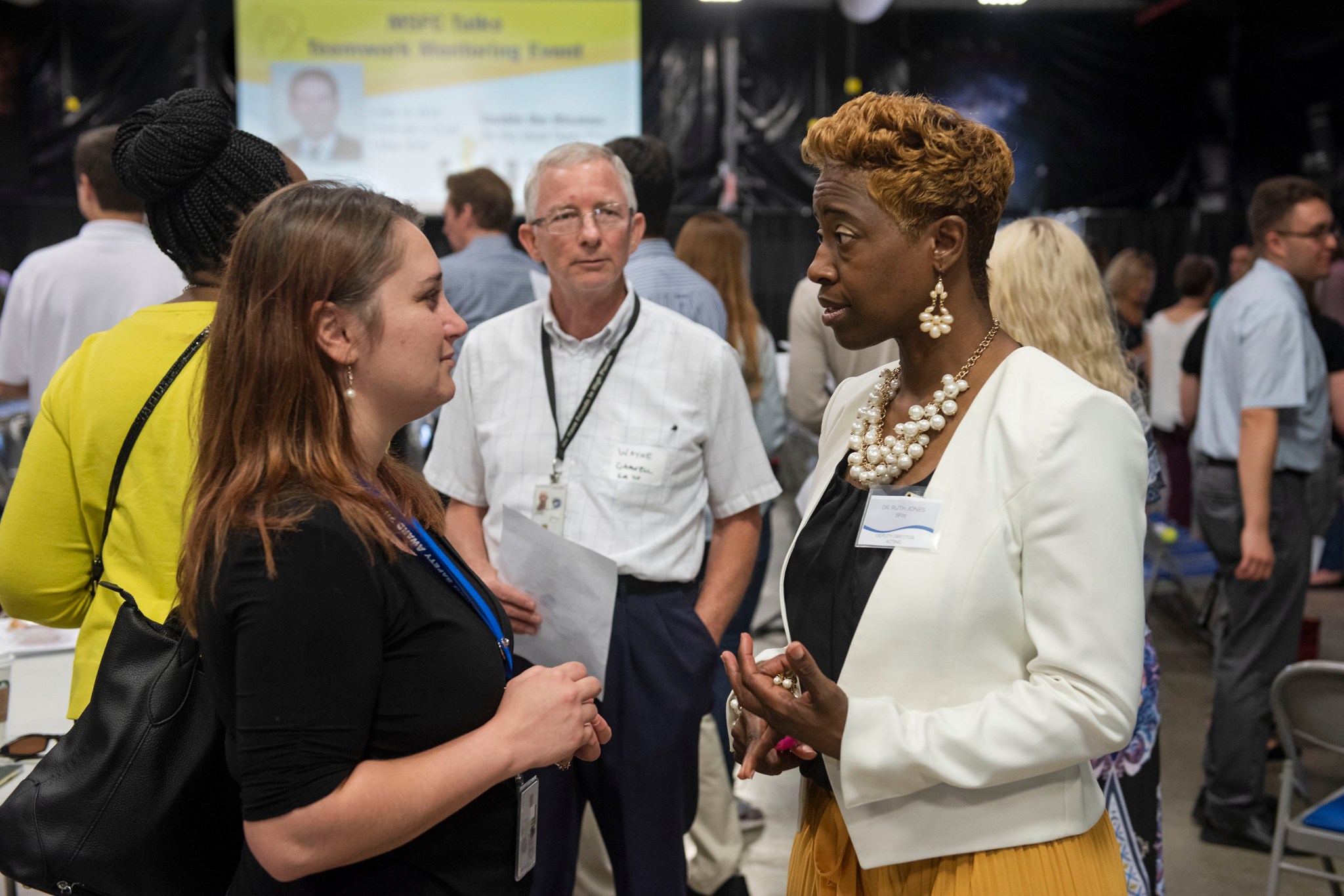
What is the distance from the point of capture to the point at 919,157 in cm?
129

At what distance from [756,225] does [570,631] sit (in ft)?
26.0

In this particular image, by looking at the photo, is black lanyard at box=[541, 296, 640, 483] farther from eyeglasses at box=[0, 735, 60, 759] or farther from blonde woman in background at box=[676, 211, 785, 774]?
blonde woman in background at box=[676, 211, 785, 774]

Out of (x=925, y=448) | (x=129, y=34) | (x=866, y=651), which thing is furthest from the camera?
(x=129, y=34)

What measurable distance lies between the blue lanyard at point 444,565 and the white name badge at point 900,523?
1.42 feet

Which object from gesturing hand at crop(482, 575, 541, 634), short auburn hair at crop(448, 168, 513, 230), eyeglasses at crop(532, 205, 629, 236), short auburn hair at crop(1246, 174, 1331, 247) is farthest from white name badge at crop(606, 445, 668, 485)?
short auburn hair at crop(1246, 174, 1331, 247)

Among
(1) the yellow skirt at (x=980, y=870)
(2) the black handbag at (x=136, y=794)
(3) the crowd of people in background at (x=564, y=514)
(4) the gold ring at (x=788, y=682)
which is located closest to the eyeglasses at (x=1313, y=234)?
(3) the crowd of people in background at (x=564, y=514)

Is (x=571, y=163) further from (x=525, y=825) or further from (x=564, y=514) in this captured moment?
(x=525, y=825)

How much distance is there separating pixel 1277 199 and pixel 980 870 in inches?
110

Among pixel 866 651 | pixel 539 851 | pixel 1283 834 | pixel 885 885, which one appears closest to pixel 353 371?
pixel 866 651

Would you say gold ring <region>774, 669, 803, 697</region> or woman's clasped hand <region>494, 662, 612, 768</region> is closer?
woman's clasped hand <region>494, 662, 612, 768</region>

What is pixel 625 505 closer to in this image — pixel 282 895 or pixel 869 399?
pixel 869 399

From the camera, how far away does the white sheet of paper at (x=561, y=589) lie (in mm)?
1957

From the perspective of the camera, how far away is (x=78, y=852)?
1.29 m

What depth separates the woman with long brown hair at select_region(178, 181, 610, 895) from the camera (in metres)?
1.03
